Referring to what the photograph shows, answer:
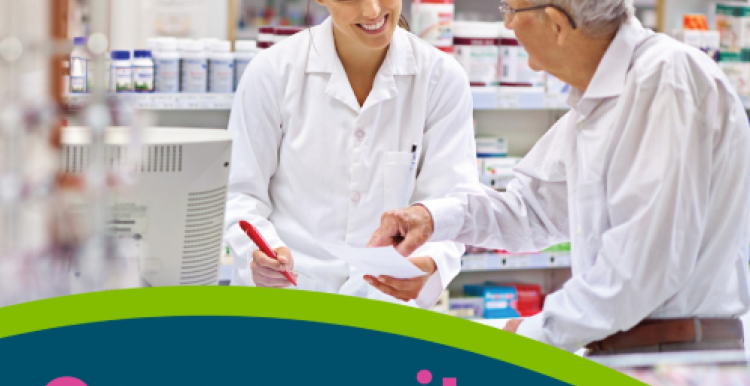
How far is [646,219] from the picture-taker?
46.0 inches

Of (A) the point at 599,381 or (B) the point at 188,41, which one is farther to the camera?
(B) the point at 188,41

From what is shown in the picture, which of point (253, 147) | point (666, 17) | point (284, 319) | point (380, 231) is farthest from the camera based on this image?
point (666, 17)

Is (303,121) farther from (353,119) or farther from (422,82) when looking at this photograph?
(422,82)

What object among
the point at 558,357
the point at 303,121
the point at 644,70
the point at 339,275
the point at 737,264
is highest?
the point at 644,70

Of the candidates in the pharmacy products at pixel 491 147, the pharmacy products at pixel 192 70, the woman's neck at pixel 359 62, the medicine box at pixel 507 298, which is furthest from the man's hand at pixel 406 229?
the medicine box at pixel 507 298

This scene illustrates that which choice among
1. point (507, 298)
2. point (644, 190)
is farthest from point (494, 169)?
point (644, 190)

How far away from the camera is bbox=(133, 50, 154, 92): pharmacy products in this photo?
9.09 ft

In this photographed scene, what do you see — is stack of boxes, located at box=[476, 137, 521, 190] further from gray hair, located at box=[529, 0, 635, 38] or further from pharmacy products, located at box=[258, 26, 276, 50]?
gray hair, located at box=[529, 0, 635, 38]

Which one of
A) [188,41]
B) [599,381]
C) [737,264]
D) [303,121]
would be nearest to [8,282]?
[599,381]

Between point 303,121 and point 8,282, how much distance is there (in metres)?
1.00

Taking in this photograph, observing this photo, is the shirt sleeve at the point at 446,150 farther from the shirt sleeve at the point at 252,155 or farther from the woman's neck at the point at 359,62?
the shirt sleeve at the point at 252,155

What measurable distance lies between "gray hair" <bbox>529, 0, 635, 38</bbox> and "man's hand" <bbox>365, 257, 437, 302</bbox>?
2.14 feet

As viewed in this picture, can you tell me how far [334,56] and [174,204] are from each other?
0.86 metres

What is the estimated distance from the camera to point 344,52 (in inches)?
79.8
